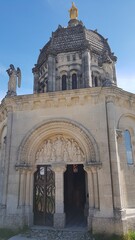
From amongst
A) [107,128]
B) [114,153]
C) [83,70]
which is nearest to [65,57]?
[83,70]

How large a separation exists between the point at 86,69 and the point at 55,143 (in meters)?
7.78

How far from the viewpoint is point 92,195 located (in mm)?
9602

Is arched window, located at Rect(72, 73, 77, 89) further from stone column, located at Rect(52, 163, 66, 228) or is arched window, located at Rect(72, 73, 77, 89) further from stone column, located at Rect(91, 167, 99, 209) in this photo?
stone column, located at Rect(91, 167, 99, 209)

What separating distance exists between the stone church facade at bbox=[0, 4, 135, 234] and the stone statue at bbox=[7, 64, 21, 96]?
8 cm

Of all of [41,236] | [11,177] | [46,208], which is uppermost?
[11,177]

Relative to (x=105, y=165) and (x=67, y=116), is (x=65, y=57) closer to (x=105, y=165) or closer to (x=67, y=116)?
(x=67, y=116)

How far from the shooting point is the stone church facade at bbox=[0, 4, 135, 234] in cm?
943

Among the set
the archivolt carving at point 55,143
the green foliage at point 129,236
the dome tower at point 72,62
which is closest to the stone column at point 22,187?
the archivolt carving at point 55,143

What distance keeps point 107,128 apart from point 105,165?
5.90 feet

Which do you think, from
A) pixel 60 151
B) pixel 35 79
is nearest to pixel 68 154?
pixel 60 151

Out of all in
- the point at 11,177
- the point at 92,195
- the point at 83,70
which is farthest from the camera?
the point at 83,70

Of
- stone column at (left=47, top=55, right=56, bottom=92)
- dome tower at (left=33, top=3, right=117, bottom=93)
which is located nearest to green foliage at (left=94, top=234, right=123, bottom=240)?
dome tower at (left=33, top=3, right=117, bottom=93)

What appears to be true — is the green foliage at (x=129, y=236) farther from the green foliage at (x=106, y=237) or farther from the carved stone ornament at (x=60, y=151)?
the carved stone ornament at (x=60, y=151)

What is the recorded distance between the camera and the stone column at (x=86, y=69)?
16094mm
